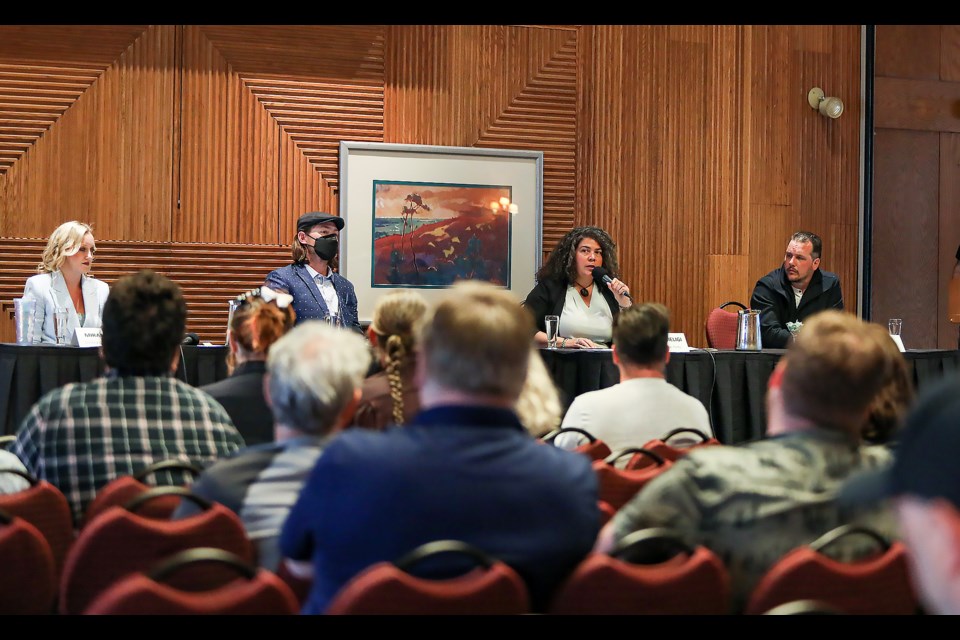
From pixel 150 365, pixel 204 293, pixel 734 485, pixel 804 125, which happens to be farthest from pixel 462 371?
pixel 804 125

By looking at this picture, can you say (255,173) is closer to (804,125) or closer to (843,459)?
(804,125)

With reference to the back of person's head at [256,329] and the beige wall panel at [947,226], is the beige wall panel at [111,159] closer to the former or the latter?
the back of person's head at [256,329]

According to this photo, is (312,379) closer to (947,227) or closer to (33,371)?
(33,371)

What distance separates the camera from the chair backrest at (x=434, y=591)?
1.37 meters

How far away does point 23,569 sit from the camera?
1.64 metres

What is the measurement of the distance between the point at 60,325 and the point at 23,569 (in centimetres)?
360

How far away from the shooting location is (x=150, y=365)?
2471mm

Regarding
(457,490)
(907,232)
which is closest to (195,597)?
(457,490)

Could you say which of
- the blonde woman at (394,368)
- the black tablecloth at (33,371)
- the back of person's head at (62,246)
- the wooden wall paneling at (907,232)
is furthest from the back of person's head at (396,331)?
the wooden wall paneling at (907,232)

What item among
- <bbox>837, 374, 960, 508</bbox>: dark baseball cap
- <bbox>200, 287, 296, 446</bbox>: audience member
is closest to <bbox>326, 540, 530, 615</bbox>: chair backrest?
<bbox>837, 374, 960, 508</bbox>: dark baseball cap

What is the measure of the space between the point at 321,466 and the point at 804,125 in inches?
279

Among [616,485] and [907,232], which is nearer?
[616,485]

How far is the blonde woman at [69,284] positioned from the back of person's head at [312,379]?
11.5ft
